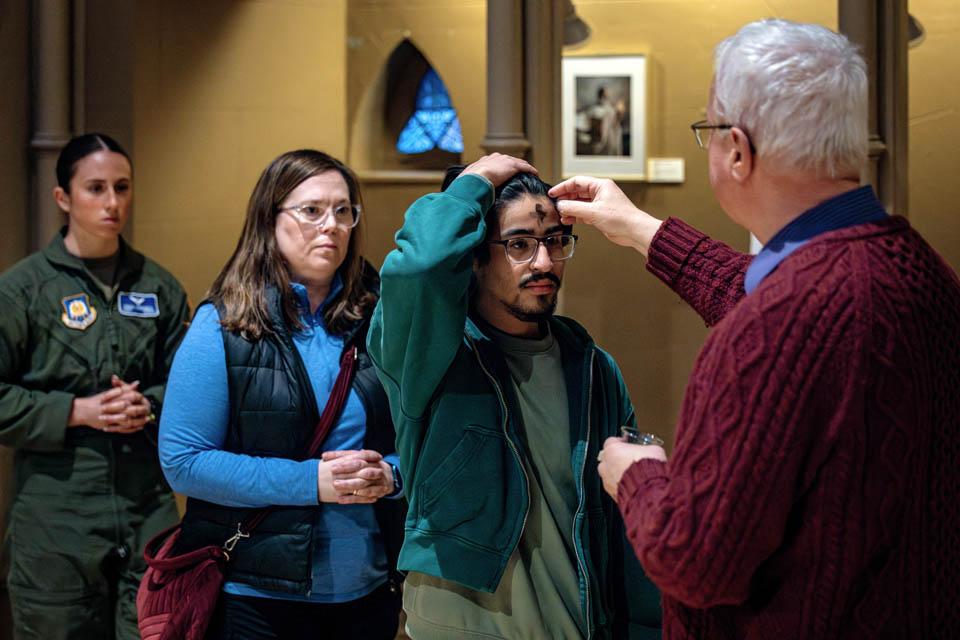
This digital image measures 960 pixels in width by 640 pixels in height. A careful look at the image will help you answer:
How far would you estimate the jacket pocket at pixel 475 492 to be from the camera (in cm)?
175

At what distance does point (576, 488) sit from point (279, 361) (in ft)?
2.55

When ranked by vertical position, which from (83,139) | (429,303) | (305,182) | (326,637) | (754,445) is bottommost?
(326,637)

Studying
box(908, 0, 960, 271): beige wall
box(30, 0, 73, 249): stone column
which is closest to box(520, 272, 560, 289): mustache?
box(908, 0, 960, 271): beige wall

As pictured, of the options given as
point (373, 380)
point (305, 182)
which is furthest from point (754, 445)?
point (305, 182)

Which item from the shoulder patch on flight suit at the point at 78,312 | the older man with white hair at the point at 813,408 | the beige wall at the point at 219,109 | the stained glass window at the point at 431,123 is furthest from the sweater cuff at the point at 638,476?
the beige wall at the point at 219,109

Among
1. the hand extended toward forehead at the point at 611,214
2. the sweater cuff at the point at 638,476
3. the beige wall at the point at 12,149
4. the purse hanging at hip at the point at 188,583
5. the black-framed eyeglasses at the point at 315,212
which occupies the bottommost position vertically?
the purse hanging at hip at the point at 188,583

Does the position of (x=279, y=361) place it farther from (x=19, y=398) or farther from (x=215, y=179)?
(x=215, y=179)

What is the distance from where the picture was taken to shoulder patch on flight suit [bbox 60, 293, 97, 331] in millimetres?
2988

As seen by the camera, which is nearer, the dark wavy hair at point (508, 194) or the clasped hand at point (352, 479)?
the dark wavy hair at point (508, 194)

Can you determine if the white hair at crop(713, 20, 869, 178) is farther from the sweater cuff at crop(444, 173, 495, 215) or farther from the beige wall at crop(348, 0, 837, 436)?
the beige wall at crop(348, 0, 837, 436)

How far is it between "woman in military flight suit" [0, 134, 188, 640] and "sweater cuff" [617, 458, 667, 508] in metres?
1.85

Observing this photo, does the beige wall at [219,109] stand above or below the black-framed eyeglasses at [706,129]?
above

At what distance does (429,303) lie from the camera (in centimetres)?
172

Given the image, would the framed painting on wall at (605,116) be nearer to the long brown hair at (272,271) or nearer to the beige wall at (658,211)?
the beige wall at (658,211)
